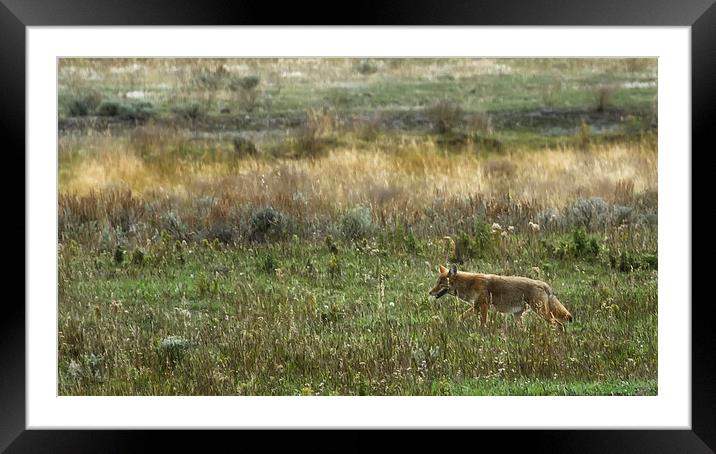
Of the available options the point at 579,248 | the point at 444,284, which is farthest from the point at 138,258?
the point at 579,248

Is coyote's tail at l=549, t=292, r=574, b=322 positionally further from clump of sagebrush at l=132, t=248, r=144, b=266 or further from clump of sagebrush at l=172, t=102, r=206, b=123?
clump of sagebrush at l=172, t=102, r=206, b=123

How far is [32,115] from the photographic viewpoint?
5.86 metres

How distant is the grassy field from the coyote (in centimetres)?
14

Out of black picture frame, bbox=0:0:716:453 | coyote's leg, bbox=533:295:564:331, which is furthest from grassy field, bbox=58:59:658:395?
black picture frame, bbox=0:0:716:453

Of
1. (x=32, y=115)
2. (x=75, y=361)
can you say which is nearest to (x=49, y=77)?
(x=32, y=115)

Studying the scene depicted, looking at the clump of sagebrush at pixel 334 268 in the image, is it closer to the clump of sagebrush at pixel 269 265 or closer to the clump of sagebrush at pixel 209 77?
the clump of sagebrush at pixel 269 265

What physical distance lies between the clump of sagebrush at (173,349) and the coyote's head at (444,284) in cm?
215

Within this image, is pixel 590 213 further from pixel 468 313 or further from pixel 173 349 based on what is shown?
pixel 173 349

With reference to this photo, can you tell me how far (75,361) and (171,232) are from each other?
65.5 inches

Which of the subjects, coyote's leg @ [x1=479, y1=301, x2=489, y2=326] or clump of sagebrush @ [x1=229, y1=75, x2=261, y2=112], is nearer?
→ coyote's leg @ [x1=479, y1=301, x2=489, y2=326]

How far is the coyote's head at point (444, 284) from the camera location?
7504 millimetres

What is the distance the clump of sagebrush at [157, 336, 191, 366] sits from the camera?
7.12 meters

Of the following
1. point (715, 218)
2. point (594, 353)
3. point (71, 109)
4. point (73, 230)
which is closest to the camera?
point (715, 218)
